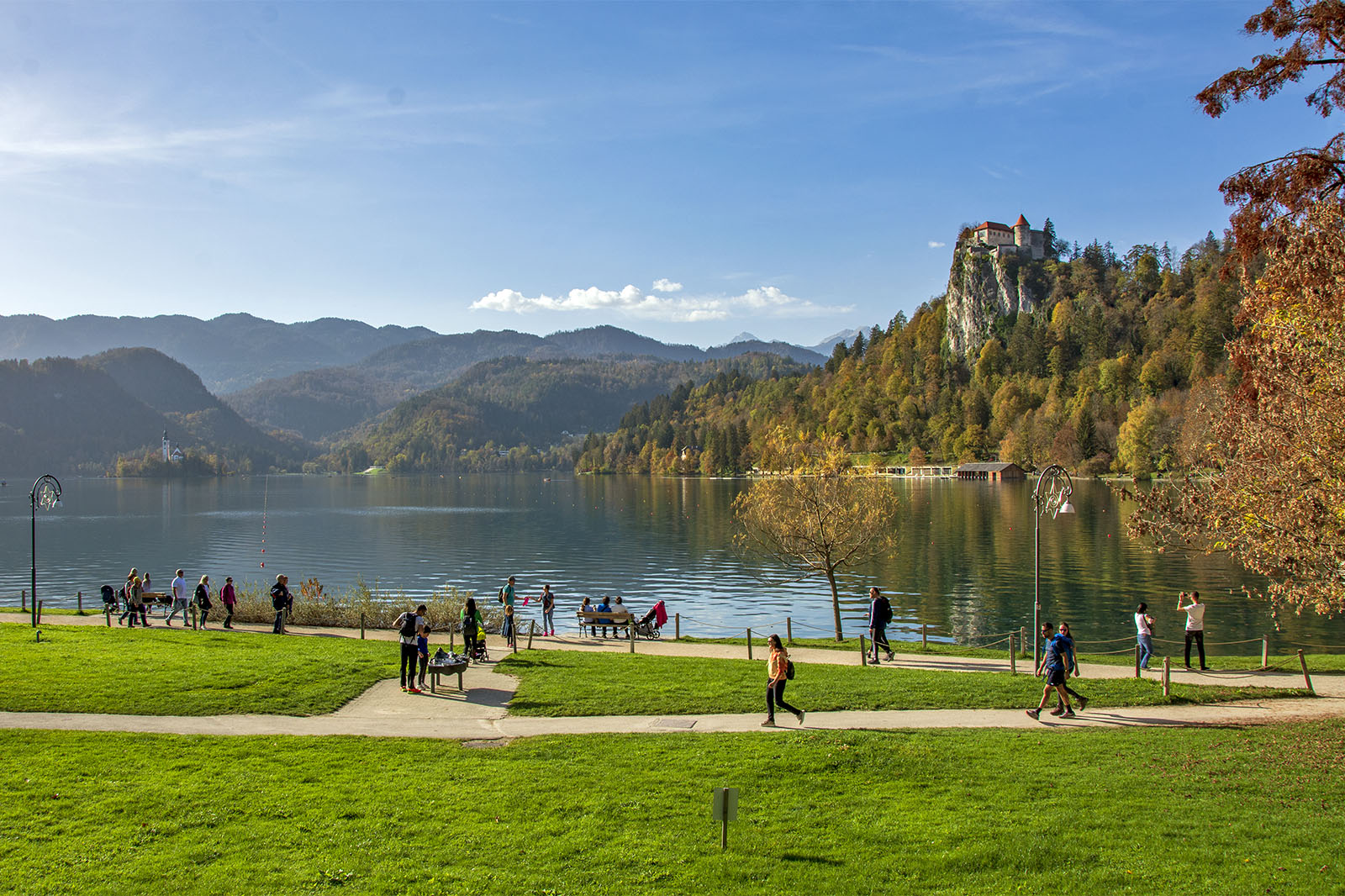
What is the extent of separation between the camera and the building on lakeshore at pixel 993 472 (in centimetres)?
17275

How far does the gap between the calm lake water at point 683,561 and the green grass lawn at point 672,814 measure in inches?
1021

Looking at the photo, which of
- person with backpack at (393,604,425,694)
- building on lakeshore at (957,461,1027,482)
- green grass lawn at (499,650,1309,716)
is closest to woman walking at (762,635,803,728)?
green grass lawn at (499,650,1309,716)

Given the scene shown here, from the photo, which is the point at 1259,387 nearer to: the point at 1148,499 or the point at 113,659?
the point at 1148,499

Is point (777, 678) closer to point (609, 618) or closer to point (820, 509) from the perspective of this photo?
point (820, 509)

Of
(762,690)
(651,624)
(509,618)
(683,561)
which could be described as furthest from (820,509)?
(683,561)

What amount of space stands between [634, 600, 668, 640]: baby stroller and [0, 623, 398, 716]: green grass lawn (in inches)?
415

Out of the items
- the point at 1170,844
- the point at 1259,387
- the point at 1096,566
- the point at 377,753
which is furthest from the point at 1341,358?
the point at 1096,566

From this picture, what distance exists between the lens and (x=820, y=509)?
118ft

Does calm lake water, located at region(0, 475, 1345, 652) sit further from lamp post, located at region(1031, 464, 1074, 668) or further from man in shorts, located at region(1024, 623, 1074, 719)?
man in shorts, located at region(1024, 623, 1074, 719)

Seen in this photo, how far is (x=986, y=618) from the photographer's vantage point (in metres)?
43.5

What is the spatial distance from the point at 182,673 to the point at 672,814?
50.5 ft

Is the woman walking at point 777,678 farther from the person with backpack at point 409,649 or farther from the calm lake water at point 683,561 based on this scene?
the calm lake water at point 683,561

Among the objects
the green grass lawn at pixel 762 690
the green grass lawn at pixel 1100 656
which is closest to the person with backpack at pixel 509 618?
the green grass lawn at pixel 762 690

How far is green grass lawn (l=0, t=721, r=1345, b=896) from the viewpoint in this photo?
10375 millimetres
